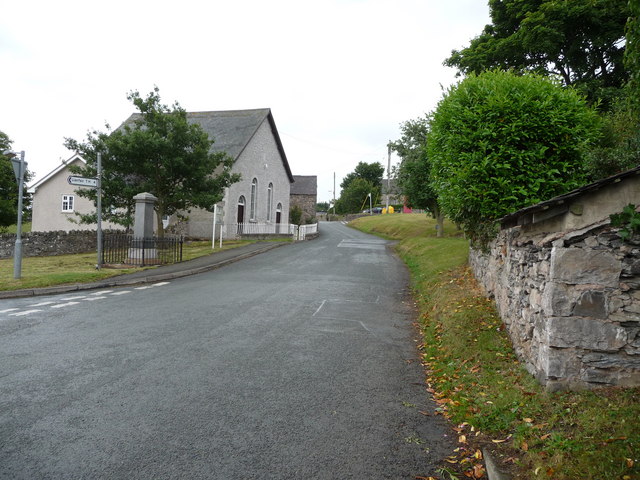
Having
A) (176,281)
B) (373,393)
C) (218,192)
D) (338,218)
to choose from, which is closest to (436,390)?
(373,393)

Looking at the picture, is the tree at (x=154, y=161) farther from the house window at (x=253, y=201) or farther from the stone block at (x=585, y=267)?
the stone block at (x=585, y=267)

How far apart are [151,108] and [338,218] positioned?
7102 centimetres

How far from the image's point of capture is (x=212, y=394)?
4.64 metres

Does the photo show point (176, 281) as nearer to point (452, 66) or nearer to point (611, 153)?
point (611, 153)

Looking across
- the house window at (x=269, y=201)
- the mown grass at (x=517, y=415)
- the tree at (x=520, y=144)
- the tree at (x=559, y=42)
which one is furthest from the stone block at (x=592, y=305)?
the house window at (x=269, y=201)

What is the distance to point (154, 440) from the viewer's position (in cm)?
361

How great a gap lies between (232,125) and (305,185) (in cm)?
3223

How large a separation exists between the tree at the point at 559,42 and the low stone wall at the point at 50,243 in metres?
20.9

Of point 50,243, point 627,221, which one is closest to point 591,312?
point 627,221

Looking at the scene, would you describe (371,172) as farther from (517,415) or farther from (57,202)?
(517,415)

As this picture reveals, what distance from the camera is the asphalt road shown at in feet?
11.0

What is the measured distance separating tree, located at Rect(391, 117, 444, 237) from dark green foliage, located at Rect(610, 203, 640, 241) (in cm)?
2077

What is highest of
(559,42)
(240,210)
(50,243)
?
Answer: (559,42)

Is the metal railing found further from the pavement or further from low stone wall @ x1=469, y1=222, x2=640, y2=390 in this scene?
low stone wall @ x1=469, y1=222, x2=640, y2=390
